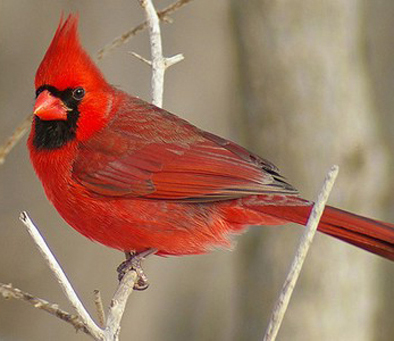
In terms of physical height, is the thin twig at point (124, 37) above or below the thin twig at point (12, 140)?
above

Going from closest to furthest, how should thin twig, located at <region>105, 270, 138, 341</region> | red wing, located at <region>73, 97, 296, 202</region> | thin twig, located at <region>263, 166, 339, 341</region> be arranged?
1. thin twig, located at <region>263, 166, 339, 341</region>
2. thin twig, located at <region>105, 270, 138, 341</region>
3. red wing, located at <region>73, 97, 296, 202</region>

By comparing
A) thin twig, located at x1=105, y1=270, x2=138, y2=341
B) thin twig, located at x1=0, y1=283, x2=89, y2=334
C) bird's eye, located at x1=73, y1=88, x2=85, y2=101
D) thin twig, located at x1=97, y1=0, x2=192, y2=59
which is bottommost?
thin twig, located at x1=0, y1=283, x2=89, y2=334

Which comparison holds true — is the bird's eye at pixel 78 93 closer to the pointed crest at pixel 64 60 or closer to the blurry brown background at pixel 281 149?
the pointed crest at pixel 64 60

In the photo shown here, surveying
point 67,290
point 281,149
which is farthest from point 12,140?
point 281,149

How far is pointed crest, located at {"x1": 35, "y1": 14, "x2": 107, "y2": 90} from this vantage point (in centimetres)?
355

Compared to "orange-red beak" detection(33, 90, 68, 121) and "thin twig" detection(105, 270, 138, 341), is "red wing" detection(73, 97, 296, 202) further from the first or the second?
"thin twig" detection(105, 270, 138, 341)

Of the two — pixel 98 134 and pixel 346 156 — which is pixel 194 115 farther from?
pixel 98 134

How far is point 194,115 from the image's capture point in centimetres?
711

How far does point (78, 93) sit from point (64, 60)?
14 cm

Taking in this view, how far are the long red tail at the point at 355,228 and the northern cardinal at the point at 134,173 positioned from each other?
1cm

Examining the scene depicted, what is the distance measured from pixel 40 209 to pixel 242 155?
2.99m

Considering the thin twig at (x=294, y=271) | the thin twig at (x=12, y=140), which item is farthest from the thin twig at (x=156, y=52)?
the thin twig at (x=294, y=271)

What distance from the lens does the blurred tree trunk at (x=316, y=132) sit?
5.06m

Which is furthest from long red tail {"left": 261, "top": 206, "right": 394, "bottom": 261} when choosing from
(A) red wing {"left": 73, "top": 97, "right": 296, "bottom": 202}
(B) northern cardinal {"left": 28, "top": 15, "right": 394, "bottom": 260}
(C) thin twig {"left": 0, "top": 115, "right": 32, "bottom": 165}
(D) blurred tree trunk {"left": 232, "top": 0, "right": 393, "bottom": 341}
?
(D) blurred tree trunk {"left": 232, "top": 0, "right": 393, "bottom": 341}
